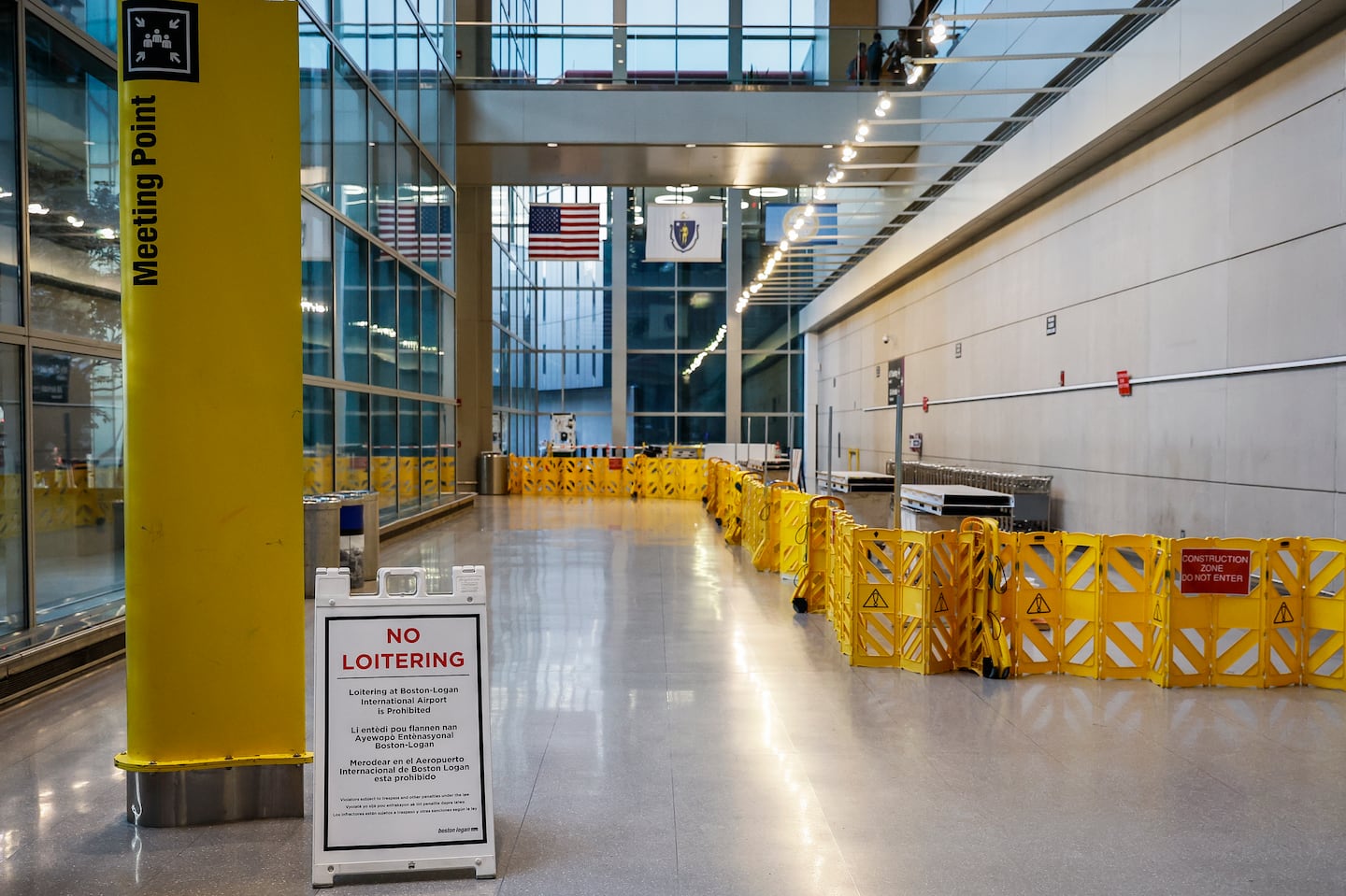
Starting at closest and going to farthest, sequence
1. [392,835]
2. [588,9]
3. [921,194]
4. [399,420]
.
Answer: [392,835] < [399,420] < [921,194] < [588,9]

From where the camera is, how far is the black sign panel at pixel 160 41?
195 inches

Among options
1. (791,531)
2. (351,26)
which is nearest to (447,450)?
(351,26)

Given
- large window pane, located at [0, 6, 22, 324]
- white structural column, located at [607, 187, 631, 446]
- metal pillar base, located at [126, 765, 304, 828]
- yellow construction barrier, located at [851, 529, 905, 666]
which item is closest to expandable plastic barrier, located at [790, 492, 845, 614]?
yellow construction barrier, located at [851, 529, 905, 666]

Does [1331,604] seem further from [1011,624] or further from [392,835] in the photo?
[392,835]

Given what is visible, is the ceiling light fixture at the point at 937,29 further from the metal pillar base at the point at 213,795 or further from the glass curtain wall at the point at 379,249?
the metal pillar base at the point at 213,795

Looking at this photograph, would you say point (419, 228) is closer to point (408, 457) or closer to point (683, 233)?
point (408, 457)

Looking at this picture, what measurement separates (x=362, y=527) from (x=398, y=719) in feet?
30.3

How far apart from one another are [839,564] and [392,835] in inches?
255

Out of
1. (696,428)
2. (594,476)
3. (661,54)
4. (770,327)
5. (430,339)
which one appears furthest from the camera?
(770,327)

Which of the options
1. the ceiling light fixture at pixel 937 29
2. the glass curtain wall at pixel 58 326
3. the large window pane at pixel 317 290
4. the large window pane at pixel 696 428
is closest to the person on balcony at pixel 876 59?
the ceiling light fixture at pixel 937 29

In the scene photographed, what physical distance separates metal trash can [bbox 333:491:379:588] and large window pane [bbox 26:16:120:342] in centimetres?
407

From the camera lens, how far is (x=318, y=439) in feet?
51.5

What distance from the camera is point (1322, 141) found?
36.7 ft

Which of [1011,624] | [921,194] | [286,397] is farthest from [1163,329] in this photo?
[286,397]
